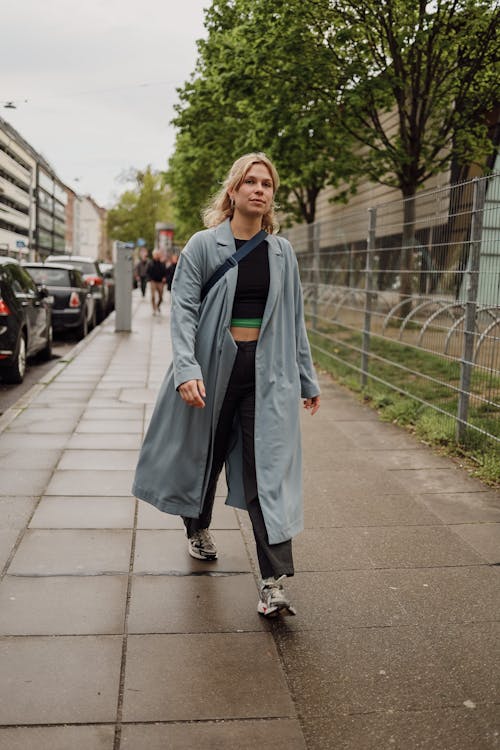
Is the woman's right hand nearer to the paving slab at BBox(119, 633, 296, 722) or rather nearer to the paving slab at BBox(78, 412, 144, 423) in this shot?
the paving slab at BBox(119, 633, 296, 722)

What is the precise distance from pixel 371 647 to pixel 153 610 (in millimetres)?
913

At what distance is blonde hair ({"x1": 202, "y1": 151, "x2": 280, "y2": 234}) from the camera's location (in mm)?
3770

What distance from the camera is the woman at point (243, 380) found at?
3699 millimetres

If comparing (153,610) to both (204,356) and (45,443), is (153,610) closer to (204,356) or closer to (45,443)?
(204,356)

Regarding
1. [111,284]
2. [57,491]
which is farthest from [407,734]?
[111,284]

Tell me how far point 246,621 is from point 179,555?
87cm

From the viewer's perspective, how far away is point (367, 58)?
15.9m

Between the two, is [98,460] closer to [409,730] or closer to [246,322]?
[246,322]

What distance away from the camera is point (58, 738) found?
270 cm

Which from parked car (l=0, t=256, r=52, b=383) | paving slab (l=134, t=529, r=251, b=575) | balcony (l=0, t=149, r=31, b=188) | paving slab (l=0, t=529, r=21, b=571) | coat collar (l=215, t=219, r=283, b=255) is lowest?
paving slab (l=0, t=529, r=21, b=571)

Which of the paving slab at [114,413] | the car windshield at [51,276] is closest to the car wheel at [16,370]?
the paving slab at [114,413]

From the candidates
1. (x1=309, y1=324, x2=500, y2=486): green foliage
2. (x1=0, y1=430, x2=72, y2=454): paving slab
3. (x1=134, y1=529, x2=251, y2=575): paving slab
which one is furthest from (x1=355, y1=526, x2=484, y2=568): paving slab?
(x1=0, y1=430, x2=72, y2=454): paving slab

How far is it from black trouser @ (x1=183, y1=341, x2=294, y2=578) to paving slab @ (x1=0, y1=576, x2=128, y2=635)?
2.12ft

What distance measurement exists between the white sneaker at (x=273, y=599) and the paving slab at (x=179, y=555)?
0.55 metres
